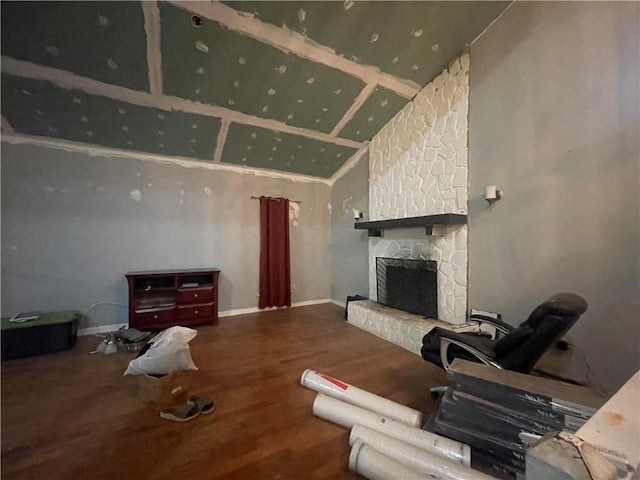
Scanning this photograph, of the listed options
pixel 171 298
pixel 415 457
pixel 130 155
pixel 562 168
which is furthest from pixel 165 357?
pixel 562 168

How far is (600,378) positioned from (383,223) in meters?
2.38

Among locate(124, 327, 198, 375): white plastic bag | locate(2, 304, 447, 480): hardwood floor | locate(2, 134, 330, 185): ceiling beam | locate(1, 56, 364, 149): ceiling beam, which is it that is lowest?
locate(2, 304, 447, 480): hardwood floor

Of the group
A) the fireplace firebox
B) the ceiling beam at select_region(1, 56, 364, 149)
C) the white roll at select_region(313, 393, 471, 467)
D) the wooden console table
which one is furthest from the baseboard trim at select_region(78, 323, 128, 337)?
the fireplace firebox

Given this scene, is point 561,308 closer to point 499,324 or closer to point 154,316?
point 499,324

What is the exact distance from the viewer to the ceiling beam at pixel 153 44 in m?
1.97

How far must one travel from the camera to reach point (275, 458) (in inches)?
54.4

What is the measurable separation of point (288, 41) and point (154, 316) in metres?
3.50

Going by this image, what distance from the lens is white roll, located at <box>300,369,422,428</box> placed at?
1.59 m

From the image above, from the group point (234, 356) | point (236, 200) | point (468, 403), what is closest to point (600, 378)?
point (468, 403)

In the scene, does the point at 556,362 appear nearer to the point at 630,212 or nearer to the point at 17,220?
the point at 630,212

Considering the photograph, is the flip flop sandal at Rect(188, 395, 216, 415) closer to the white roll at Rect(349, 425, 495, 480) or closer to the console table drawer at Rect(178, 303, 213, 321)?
the white roll at Rect(349, 425, 495, 480)

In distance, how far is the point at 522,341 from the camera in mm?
1452

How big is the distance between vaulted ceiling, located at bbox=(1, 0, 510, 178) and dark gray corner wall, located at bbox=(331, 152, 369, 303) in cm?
105

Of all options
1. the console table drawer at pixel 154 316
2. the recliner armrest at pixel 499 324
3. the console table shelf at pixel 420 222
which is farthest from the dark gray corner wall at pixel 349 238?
the console table drawer at pixel 154 316
